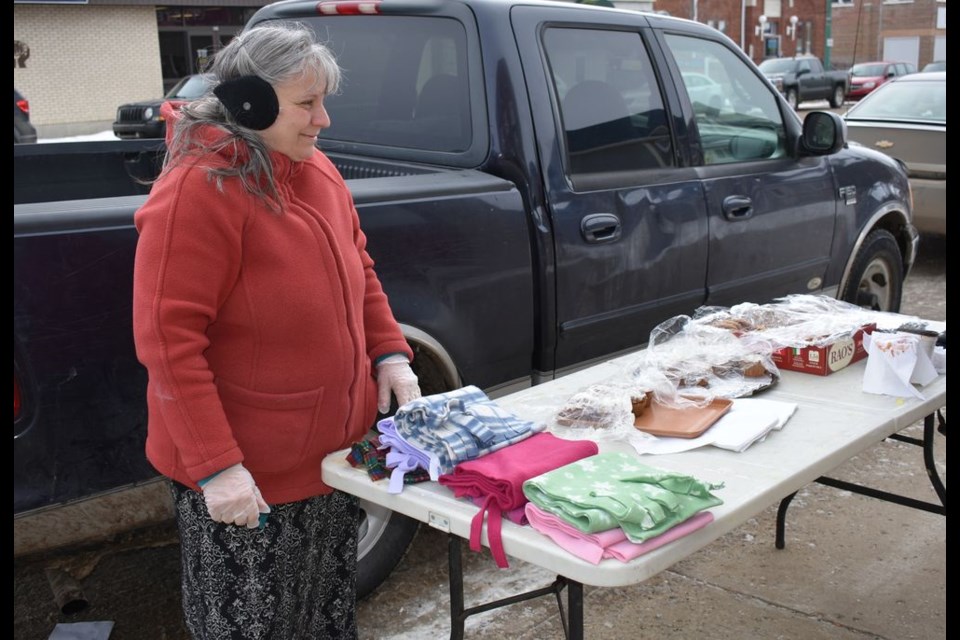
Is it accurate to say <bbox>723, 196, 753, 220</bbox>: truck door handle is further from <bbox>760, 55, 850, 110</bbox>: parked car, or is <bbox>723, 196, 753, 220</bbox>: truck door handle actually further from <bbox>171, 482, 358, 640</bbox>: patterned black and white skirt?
<bbox>760, 55, 850, 110</bbox>: parked car

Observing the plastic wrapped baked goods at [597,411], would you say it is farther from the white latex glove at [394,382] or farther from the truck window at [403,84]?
the truck window at [403,84]

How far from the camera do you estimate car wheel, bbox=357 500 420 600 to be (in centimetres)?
330

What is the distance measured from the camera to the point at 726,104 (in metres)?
4.61

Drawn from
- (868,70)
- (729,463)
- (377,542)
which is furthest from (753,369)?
(868,70)

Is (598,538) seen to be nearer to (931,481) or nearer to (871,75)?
(931,481)

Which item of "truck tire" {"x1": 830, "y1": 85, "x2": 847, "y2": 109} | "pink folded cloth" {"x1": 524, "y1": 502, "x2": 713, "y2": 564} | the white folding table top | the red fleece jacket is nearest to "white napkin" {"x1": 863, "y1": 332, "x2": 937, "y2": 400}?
the white folding table top

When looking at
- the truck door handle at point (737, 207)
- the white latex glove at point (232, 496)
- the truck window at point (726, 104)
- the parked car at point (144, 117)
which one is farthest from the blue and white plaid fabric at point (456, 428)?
the parked car at point (144, 117)

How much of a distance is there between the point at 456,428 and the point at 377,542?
49.6 inches

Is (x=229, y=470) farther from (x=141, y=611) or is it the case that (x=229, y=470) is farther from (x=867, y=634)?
(x=867, y=634)

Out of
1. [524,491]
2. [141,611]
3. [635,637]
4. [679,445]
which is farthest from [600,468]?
[141,611]

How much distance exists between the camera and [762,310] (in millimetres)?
3318

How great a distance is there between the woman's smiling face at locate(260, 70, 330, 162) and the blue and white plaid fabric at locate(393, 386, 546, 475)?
62 cm

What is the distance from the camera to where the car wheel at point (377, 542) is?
3299mm

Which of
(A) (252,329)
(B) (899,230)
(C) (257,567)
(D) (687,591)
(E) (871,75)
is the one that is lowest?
(D) (687,591)
